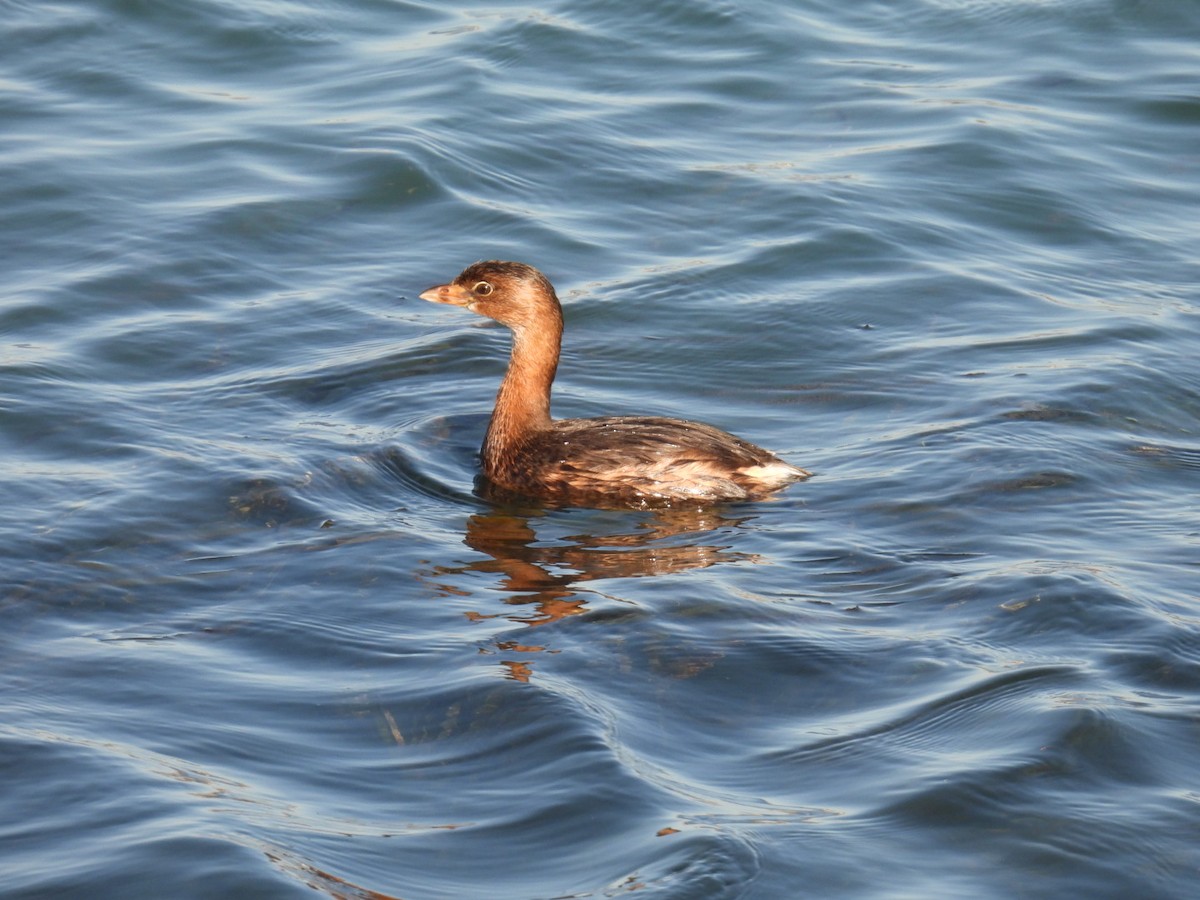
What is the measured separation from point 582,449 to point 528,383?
2.16 ft

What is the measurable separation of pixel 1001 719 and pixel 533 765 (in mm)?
1605

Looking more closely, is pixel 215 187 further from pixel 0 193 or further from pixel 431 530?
pixel 431 530

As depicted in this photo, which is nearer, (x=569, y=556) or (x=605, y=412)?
(x=569, y=556)

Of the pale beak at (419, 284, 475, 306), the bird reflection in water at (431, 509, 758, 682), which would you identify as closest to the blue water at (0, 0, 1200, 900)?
the bird reflection in water at (431, 509, 758, 682)

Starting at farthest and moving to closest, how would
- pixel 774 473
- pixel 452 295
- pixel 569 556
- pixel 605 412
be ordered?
pixel 605 412, pixel 452 295, pixel 774 473, pixel 569 556

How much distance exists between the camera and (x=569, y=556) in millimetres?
7914

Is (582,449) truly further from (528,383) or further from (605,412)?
(605,412)

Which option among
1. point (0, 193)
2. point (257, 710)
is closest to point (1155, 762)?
point (257, 710)

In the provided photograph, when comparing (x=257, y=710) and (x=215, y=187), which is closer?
(x=257, y=710)

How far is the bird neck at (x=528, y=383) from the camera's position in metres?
9.06

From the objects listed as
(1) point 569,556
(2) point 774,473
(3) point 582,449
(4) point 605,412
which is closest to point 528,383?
(3) point 582,449

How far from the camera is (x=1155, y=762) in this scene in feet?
19.2

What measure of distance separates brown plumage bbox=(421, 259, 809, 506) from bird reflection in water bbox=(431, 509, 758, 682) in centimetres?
16

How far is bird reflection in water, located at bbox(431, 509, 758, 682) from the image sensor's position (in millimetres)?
7316
